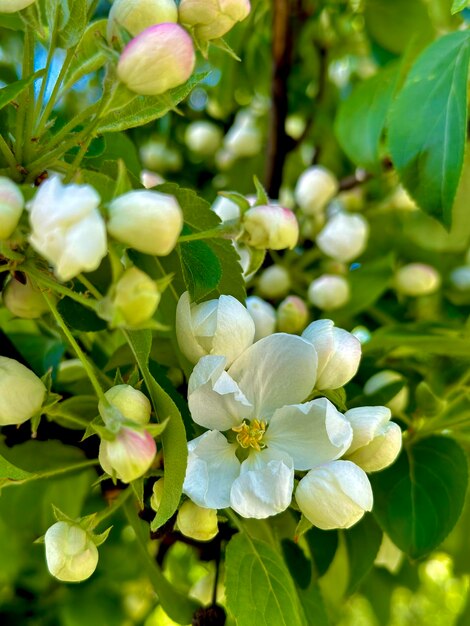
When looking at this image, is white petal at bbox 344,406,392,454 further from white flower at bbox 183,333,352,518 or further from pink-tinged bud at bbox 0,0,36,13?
pink-tinged bud at bbox 0,0,36,13

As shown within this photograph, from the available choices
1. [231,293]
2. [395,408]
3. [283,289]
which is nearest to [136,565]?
[283,289]

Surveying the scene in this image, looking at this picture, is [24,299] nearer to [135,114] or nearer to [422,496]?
[135,114]

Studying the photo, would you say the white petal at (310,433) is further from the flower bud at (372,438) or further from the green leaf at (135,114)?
the green leaf at (135,114)

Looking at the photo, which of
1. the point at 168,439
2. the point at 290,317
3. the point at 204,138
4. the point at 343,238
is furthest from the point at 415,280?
the point at 168,439

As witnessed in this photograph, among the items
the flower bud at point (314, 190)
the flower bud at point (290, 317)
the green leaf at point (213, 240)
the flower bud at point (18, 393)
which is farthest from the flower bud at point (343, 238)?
the flower bud at point (18, 393)

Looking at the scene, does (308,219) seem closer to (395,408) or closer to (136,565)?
(395,408)
